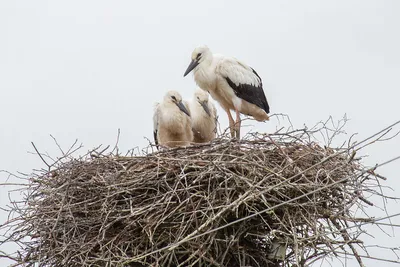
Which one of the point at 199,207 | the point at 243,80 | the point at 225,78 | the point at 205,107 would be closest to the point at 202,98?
the point at 205,107

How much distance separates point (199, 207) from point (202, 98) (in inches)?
106

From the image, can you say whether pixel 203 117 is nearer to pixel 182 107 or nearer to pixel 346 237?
pixel 182 107

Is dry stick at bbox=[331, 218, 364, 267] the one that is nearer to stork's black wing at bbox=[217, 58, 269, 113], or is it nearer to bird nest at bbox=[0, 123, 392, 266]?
bird nest at bbox=[0, 123, 392, 266]

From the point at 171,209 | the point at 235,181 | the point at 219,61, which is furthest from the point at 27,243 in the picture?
the point at 219,61

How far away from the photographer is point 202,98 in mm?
8516

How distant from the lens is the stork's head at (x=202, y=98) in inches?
333

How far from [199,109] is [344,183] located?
8.84 feet

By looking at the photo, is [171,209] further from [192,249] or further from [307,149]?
[307,149]

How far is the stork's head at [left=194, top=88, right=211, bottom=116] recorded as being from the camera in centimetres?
846

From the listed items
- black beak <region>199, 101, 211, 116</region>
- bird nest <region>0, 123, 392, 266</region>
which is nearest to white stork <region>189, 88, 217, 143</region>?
black beak <region>199, 101, 211, 116</region>

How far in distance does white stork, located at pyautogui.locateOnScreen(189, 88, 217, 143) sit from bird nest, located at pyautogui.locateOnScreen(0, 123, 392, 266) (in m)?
1.86

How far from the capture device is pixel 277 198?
6074mm

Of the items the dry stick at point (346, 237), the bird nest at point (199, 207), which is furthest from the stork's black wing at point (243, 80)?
the dry stick at point (346, 237)

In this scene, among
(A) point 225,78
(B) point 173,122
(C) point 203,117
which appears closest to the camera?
(B) point 173,122
